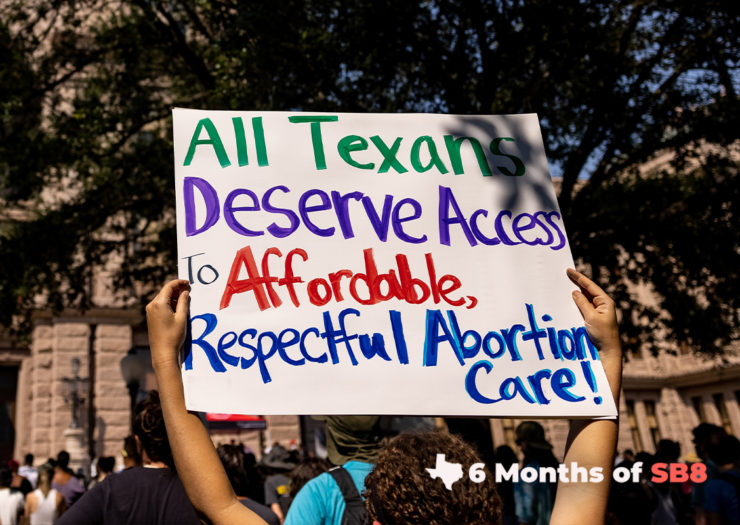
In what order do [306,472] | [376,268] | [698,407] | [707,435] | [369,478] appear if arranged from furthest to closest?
1. [698,407]
2. [707,435]
3. [306,472]
4. [376,268]
5. [369,478]

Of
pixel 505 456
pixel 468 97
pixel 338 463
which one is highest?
pixel 468 97

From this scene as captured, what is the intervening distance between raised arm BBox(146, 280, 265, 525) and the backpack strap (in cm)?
91

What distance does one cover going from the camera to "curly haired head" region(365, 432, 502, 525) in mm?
1594

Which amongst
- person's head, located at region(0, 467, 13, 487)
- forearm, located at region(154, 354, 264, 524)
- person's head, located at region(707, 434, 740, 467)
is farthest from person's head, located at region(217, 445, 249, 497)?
person's head, located at region(0, 467, 13, 487)

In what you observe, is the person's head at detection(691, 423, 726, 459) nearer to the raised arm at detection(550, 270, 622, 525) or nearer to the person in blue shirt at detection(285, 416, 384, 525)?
the person in blue shirt at detection(285, 416, 384, 525)

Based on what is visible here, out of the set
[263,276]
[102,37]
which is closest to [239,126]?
[263,276]

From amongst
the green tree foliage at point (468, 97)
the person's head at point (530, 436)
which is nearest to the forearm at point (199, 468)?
the person's head at point (530, 436)

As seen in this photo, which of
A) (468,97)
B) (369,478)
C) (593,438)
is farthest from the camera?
(468,97)

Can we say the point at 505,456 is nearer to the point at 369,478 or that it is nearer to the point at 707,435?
the point at 707,435

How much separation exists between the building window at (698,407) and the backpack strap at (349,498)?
1432 inches

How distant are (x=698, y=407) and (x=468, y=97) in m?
31.7

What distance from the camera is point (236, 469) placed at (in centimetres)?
424

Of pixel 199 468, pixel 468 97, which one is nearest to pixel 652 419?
pixel 468 97

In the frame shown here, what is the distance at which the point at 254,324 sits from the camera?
78.7 inches
